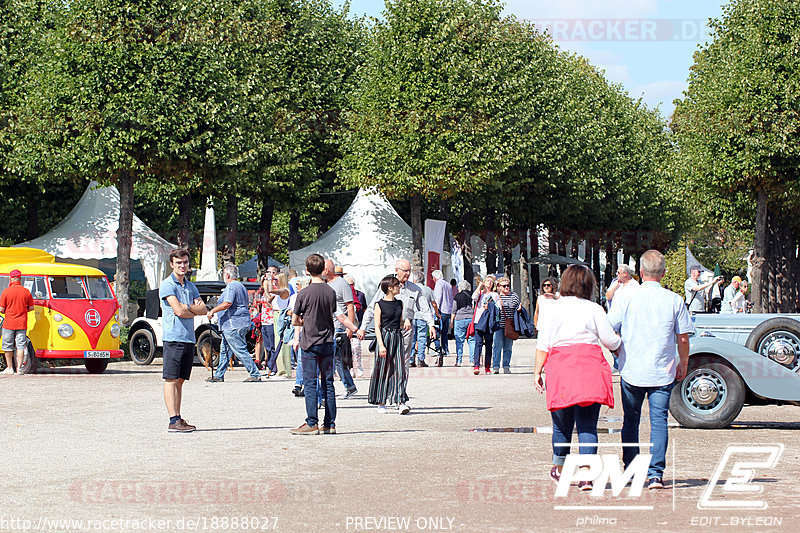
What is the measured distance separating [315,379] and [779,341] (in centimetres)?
539

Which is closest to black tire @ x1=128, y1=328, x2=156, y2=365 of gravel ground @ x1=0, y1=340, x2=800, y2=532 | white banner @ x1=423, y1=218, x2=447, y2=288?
gravel ground @ x1=0, y1=340, x2=800, y2=532

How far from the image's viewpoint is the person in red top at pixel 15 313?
68.4ft

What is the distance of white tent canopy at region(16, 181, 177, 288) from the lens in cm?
3391

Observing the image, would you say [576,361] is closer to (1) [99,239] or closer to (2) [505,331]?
(2) [505,331]

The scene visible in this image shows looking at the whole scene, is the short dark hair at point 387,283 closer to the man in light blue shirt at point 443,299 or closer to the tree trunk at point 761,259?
the man in light blue shirt at point 443,299

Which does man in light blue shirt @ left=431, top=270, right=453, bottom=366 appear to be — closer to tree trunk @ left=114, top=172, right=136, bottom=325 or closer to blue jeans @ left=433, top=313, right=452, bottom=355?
blue jeans @ left=433, top=313, right=452, bottom=355

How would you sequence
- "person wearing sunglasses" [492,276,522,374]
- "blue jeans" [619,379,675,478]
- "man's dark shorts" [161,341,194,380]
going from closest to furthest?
"blue jeans" [619,379,675,478] < "man's dark shorts" [161,341,194,380] < "person wearing sunglasses" [492,276,522,374]

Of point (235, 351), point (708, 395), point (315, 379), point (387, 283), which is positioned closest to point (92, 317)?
Answer: point (235, 351)

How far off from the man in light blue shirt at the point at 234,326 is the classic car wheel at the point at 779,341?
8945 mm

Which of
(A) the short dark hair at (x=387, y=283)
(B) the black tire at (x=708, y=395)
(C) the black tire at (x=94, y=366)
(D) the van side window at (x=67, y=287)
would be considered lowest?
(C) the black tire at (x=94, y=366)

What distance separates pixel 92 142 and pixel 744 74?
728 inches

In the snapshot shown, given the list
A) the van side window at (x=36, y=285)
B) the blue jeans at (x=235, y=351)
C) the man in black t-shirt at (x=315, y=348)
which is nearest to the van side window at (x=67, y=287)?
the van side window at (x=36, y=285)

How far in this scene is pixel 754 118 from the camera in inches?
1351

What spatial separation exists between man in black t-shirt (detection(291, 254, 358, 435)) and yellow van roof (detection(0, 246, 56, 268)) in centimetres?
1431
